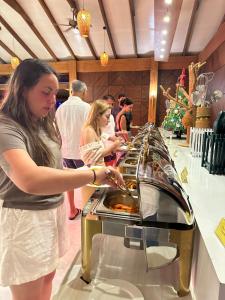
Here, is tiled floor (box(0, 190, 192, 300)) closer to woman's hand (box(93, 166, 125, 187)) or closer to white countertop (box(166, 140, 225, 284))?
white countertop (box(166, 140, 225, 284))

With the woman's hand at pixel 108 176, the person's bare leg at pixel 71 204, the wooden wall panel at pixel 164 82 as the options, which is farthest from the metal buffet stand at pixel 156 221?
the wooden wall panel at pixel 164 82

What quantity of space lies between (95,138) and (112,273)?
1.17 m

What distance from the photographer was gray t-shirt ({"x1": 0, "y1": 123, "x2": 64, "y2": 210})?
0.75m

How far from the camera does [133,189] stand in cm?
151

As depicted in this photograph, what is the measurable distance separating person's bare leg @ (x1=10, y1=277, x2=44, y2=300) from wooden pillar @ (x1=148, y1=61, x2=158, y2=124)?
742 centimetres

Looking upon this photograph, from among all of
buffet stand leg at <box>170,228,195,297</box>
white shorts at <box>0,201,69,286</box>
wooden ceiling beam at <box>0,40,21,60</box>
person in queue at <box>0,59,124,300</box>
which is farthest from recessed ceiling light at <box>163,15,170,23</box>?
wooden ceiling beam at <box>0,40,21,60</box>

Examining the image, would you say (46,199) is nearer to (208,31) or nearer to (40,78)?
(40,78)

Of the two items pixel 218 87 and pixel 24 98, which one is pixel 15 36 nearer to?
pixel 218 87

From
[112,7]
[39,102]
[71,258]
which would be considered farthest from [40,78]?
[112,7]

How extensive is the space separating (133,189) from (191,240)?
1.91 ft

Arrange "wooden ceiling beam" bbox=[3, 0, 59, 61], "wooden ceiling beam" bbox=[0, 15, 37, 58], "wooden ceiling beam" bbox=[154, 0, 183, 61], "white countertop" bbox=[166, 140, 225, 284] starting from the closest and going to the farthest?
"white countertop" bbox=[166, 140, 225, 284], "wooden ceiling beam" bbox=[154, 0, 183, 61], "wooden ceiling beam" bbox=[3, 0, 59, 61], "wooden ceiling beam" bbox=[0, 15, 37, 58]

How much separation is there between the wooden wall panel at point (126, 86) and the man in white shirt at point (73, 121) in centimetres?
563

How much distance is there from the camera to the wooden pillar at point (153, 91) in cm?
769

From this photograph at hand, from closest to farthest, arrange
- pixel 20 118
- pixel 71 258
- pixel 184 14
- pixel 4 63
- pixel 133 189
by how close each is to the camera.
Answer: pixel 20 118 → pixel 133 189 → pixel 71 258 → pixel 184 14 → pixel 4 63
